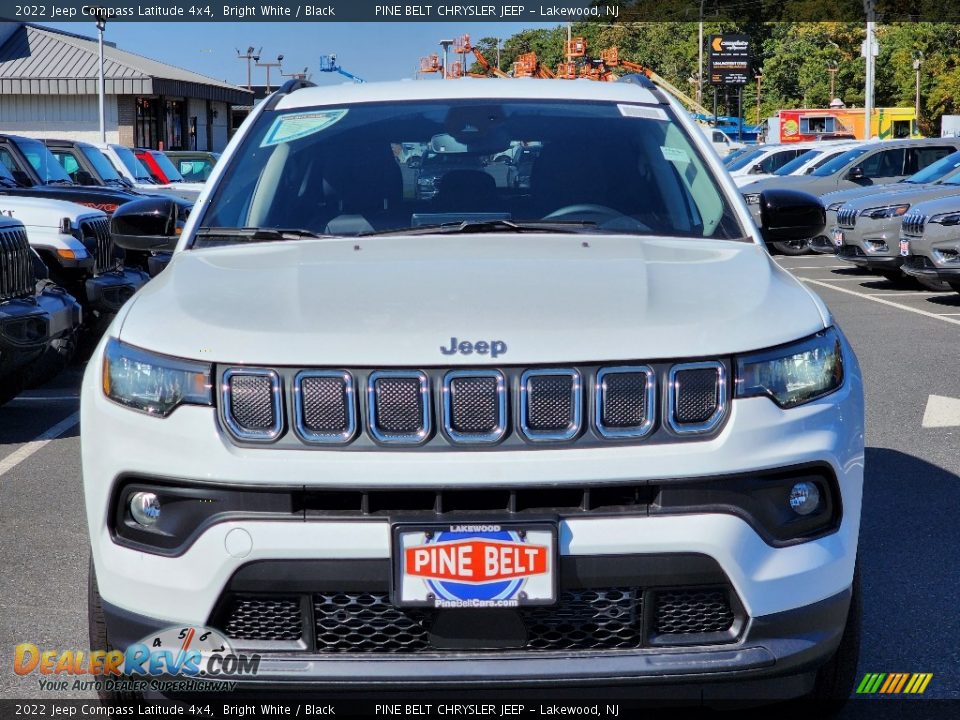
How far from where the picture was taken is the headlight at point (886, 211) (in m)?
15.5

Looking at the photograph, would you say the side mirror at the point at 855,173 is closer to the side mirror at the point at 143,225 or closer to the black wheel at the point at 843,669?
the side mirror at the point at 143,225

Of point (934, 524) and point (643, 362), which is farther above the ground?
point (643, 362)

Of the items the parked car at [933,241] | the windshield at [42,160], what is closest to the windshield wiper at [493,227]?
the windshield at [42,160]

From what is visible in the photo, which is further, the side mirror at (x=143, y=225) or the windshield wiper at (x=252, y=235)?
the side mirror at (x=143, y=225)

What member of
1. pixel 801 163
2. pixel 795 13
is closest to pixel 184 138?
pixel 801 163

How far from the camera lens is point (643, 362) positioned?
292cm

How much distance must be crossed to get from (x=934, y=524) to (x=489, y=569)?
10.6 ft

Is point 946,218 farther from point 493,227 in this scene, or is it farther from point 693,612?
point 693,612

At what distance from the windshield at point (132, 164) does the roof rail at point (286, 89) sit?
1358cm

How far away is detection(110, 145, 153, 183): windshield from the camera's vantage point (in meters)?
18.3

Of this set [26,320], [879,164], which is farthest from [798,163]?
[26,320]

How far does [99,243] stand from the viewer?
1009 cm

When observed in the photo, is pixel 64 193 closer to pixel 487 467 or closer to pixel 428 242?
pixel 428 242

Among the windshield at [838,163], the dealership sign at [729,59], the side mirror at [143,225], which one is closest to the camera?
the side mirror at [143,225]
